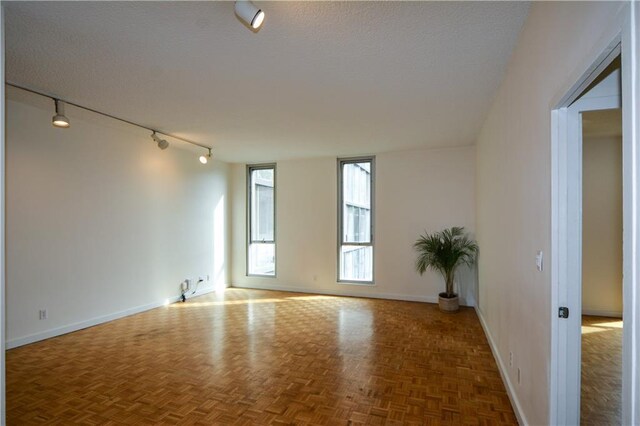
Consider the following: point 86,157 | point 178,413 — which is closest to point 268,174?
point 86,157

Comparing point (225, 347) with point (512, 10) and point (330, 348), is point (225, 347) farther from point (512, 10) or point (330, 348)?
point (512, 10)

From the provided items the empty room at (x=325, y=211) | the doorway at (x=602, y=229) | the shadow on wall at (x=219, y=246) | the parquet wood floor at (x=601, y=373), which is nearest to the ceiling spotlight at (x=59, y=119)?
the empty room at (x=325, y=211)

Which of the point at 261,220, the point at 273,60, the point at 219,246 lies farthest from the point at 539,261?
the point at 219,246

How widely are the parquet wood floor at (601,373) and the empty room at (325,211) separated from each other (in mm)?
29

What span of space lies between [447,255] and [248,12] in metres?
4.41

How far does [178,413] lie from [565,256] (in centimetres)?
264

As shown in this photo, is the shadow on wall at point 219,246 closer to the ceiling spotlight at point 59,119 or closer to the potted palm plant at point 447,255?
the ceiling spotlight at point 59,119

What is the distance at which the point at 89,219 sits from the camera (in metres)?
4.34

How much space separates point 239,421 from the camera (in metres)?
2.29

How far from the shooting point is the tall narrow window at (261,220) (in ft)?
23.0

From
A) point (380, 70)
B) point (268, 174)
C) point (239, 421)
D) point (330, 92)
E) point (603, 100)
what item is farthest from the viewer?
point (268, 174)

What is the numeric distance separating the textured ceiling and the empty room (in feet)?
0.07

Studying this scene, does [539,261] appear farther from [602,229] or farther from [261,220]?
[261,220]

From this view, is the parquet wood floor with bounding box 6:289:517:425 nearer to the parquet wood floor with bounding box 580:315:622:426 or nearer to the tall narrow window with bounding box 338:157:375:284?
the parquet wood floor with bounding box 580:315:622:426
